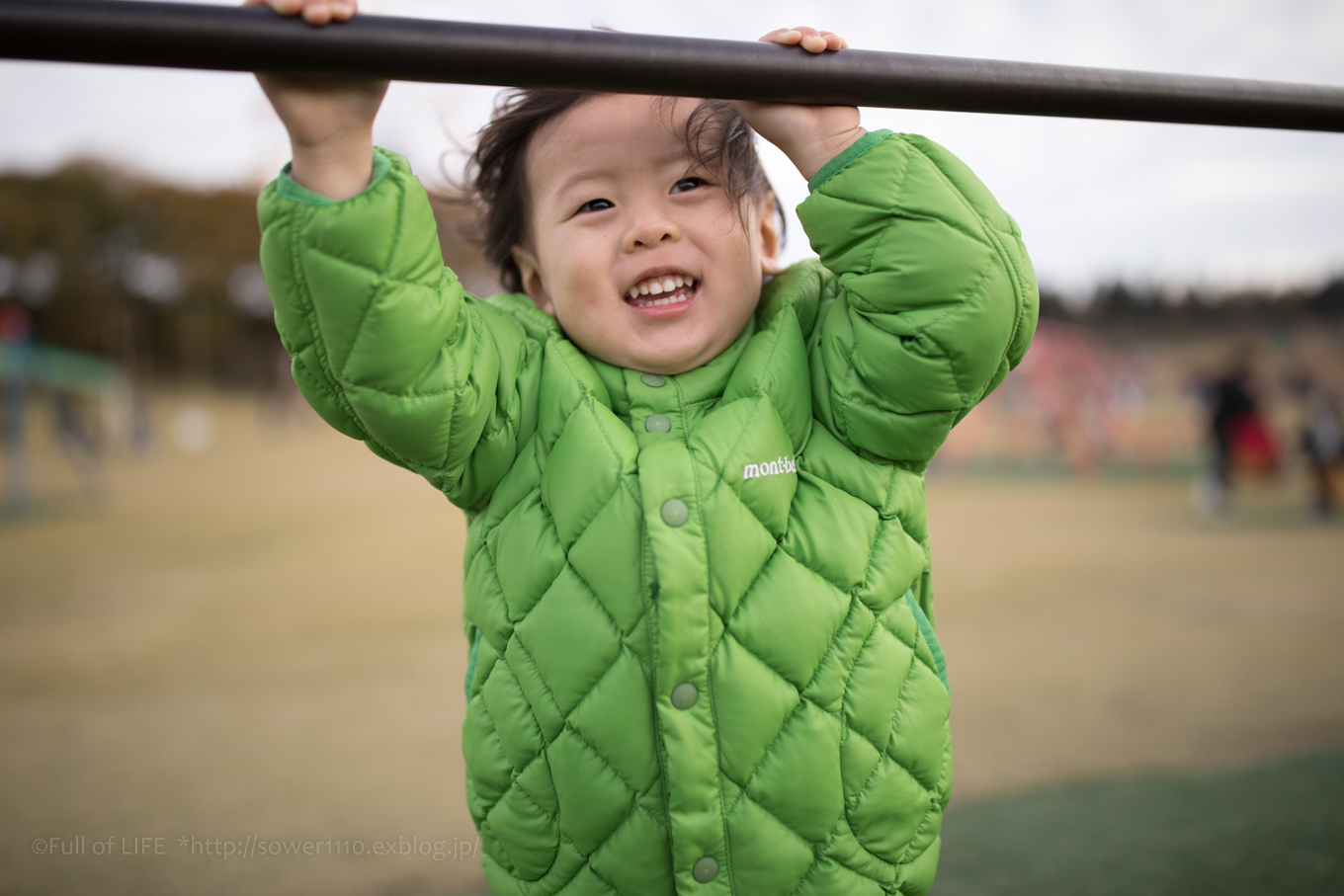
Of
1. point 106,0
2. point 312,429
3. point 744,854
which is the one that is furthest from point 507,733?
point 312,429

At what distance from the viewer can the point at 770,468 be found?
1.10 meters

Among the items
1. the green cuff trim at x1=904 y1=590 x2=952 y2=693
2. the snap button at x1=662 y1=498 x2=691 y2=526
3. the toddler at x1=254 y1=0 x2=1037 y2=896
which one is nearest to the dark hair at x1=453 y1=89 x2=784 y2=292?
the toddler at x1=254 y1=0 x2=1037 y2=896

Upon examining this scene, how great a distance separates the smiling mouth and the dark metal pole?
264 millimetres

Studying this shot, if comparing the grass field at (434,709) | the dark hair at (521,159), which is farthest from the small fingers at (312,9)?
the grass field at (434,709)

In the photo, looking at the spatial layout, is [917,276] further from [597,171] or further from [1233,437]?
[1233,437]

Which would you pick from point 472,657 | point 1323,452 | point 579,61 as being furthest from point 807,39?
point 1323,452

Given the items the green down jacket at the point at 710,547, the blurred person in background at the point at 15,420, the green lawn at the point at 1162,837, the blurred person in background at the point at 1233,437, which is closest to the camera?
the green down jacket at the point at 710,547

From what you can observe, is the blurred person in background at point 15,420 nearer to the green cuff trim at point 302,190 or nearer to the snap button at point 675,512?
the green cuff trim at point 302,190

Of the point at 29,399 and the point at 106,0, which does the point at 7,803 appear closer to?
the point at 106,0

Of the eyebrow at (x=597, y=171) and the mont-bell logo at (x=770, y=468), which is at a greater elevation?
the eyebrow at (x=597, y=171)

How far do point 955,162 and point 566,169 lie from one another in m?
0.49

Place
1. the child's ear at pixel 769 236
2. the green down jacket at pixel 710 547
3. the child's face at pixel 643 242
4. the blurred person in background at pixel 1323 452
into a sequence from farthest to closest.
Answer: the blurred person in background at pixel 1323 452
the child's ear at pixel 769 236
the child's face at pixel 643 242
the green down jacket at pixel 710 547

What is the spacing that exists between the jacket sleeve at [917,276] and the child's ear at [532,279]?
0.42 m

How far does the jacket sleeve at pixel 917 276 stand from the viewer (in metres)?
1.03
